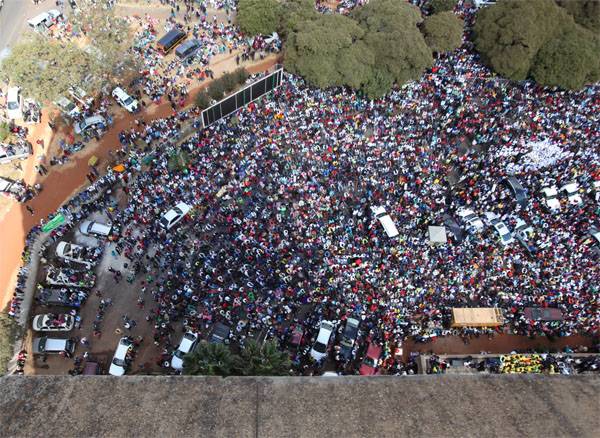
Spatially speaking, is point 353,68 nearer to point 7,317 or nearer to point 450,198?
point 450,198

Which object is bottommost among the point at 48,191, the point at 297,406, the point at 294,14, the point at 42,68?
the point at 297,406

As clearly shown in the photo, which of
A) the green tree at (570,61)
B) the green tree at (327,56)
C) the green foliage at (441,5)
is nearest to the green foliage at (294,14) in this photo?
the green tree at (327,56)

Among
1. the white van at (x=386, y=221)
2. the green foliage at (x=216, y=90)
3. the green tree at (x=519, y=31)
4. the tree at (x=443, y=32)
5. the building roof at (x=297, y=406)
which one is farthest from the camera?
the tree at (x=443, y=32)

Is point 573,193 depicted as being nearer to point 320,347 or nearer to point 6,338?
point 320,347

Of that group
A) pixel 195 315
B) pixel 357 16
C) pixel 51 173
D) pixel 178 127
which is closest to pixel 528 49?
pixel 357 16

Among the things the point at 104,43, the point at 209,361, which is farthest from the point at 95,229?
the point at 104,43

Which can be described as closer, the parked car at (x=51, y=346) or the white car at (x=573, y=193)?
the parked car at (x=51, y=346)

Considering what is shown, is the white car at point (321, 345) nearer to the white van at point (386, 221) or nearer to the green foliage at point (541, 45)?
the white van at point (386, 221)
